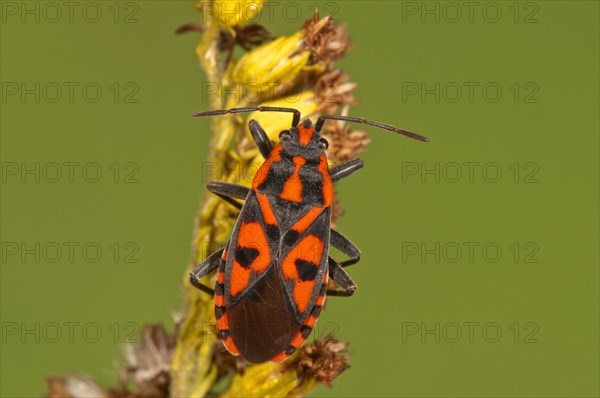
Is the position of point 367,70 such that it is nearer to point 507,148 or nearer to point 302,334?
point 507,148

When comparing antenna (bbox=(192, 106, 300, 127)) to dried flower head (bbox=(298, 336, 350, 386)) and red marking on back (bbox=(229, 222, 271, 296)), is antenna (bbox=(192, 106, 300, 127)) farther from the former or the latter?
dried flower head (bbox=(298, 336, 350, 386))

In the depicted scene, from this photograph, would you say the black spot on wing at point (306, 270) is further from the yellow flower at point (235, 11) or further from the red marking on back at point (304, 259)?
the yellow flower at point (235, 11)

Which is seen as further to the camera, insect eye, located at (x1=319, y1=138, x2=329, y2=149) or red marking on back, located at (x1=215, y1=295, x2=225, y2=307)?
insect eye, located at (x1=319, y1=138, x2=329, y2=149)

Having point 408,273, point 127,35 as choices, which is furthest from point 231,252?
point 127,35

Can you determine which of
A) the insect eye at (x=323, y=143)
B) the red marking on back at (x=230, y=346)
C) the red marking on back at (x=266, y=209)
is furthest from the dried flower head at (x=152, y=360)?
the insect eye at (x=323, y=143)

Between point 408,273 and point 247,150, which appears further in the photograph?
point 408,273

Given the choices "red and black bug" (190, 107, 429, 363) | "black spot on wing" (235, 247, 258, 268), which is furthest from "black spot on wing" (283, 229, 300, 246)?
"black spot on wing" (235, 247, 258, 268)

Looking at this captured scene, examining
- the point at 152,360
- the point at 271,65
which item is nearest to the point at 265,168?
the point at 271,65
